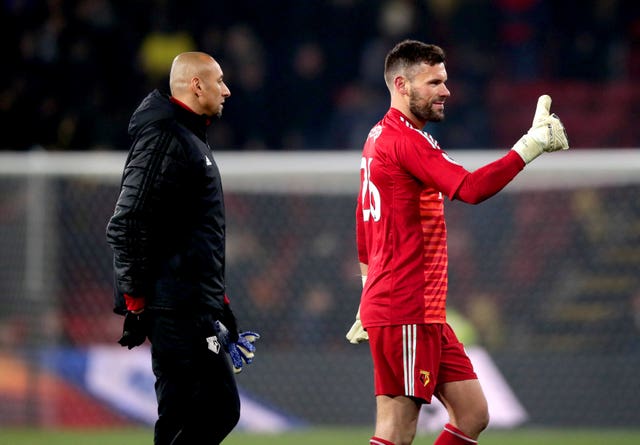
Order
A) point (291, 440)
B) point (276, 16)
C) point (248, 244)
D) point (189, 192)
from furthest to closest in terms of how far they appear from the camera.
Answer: point (276, 16)
point (248, 244)
point (291, 440)
point (189, 192)

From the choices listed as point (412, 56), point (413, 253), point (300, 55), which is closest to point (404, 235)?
point (413, 253)

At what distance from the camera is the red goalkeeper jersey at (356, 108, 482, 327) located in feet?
16.1

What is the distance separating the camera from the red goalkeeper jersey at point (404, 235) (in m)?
4.91

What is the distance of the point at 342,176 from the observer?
9828mm

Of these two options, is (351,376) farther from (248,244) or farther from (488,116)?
(488,116)

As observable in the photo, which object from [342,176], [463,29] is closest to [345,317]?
[342,176]

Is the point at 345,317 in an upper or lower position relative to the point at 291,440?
upper

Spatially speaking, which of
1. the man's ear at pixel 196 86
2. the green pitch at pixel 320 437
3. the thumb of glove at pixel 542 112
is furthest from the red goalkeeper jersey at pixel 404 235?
the green pitch at pixel 320 437

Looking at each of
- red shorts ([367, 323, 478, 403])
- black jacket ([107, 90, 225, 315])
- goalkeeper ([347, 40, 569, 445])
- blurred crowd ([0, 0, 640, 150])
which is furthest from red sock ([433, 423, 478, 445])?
blurred crowd ([0, 0, 640, 150])

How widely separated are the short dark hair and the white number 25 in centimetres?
40

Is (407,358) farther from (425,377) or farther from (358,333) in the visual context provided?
(358,333)

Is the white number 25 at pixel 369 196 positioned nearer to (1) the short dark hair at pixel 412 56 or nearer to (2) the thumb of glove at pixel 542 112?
(1) the short dark hair at pixel 412 56

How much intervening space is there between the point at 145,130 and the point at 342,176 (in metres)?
5.05

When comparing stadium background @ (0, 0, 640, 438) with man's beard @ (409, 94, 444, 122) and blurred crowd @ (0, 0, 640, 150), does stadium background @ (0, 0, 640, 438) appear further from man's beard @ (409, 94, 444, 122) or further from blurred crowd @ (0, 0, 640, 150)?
man's beard @ (409, 94, 444, 122)
